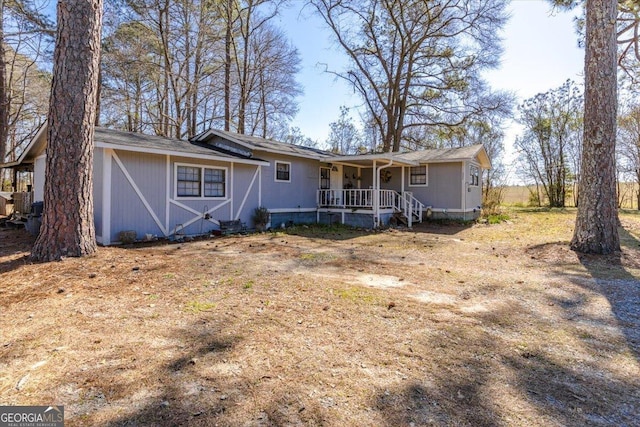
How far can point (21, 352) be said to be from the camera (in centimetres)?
277

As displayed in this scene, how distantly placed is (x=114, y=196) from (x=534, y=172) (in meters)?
26.1

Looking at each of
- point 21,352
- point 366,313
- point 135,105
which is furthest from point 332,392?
point 135,105

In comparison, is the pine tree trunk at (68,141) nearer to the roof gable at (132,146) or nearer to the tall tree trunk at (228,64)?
the roof gable at (132,146)

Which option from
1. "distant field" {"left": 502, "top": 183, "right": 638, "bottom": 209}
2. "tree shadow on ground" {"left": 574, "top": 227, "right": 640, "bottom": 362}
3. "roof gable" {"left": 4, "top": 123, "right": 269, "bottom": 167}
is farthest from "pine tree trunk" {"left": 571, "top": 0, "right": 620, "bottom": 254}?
"distant field" {"left": 502, "top": 183, "right": 638, "bottom": 209}

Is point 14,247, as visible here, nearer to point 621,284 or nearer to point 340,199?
point 340,199

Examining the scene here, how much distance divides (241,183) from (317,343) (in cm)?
890

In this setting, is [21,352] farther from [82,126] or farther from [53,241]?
[82,126]

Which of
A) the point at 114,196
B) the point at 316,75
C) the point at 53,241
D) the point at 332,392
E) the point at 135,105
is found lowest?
the point at 332,392

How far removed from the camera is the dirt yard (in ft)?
7.00

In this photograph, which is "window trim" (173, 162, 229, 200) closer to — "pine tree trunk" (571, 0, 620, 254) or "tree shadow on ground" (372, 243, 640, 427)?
"tree shadow on ground" (372, 243, 640, 427)

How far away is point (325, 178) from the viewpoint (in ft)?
49.1

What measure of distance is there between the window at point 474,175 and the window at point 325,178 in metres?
6.43

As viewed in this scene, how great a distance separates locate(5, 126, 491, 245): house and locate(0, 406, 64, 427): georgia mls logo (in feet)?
22.3

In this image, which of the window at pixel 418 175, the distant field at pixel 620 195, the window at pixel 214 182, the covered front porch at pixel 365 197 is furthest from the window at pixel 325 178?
the distant field at pixel 620 195
